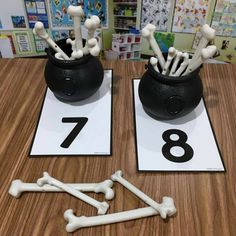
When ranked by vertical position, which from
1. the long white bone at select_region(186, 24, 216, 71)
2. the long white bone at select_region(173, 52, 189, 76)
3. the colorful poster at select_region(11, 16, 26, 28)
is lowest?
the colorful poster at select_region(11, 16, 26, 28)

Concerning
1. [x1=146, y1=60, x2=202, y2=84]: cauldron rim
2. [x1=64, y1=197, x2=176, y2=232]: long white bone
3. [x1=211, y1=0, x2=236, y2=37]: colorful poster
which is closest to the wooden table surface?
[x1=64, y1=197, x2=176, y2=232]: long white bone

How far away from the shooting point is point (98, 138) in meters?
0.64

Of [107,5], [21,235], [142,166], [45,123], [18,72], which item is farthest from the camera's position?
[107,5]

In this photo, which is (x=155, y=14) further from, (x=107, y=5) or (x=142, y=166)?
(x=142, y=166)

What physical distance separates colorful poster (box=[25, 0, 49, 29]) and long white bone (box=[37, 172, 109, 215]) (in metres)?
0.86

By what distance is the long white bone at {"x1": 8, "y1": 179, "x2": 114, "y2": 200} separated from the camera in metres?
0.51

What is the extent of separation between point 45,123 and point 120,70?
35cm

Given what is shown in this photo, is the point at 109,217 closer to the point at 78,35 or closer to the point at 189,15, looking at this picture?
the point at 78,35

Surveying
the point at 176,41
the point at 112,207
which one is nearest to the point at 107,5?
the point at 176,41

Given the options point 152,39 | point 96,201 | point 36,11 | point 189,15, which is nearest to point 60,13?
point 36,11

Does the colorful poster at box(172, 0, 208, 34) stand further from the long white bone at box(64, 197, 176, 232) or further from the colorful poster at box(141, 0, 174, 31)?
the long white bone at box(64, 197, 176, 232)

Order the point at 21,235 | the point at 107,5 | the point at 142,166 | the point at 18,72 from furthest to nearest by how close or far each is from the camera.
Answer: the point at 107,5 < the point at 18,72 < the point at 142,166 < the point at 21,235

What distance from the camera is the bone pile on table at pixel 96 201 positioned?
1.54 ft

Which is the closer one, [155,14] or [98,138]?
[98,138]
